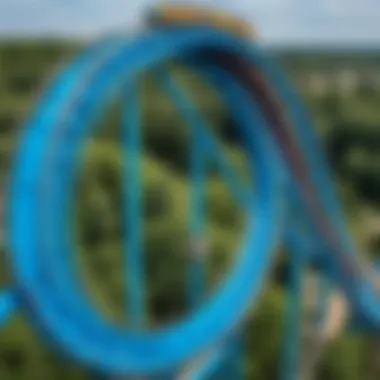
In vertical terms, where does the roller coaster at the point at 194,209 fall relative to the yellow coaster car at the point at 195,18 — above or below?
below

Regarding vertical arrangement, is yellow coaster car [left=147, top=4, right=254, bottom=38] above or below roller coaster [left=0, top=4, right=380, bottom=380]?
above

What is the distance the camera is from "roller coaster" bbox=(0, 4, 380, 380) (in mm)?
2238

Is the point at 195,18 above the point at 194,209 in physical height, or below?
above

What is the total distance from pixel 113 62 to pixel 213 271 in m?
2.06

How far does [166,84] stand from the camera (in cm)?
261

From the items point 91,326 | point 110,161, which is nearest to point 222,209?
point 110,161

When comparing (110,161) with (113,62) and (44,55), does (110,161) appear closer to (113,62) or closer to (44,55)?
(44,55)

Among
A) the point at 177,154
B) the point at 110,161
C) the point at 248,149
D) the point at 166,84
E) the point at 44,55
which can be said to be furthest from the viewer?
the point at 177,154

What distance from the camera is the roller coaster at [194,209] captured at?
88.1 inches

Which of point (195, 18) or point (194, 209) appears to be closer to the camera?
point (195, 18)

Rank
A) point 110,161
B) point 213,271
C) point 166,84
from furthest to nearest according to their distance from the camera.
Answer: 1. point 110,161
2. point 213,271
3. point 166,84

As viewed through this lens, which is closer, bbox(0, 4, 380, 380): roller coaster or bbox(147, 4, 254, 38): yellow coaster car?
bbox(0, 4, 380, 380): roller coaster

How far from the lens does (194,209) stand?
2975 millimetres

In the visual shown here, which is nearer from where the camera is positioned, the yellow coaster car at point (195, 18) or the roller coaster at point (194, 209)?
the roller coaster at point (194, 209)
